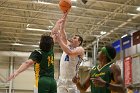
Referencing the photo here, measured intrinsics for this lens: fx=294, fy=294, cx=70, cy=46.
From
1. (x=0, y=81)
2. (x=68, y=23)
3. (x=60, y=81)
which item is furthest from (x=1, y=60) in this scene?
(x=60, y=81)

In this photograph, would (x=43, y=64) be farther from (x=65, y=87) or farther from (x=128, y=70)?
(x=128, y=70)

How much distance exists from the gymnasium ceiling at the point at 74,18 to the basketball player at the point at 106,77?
28.0 ft

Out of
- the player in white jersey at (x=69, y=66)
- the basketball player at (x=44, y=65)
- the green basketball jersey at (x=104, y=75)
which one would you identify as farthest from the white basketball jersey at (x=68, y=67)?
the green basketball jersey at (x=104, y=75)

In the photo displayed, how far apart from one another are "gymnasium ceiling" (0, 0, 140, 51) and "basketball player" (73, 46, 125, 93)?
28.0ft

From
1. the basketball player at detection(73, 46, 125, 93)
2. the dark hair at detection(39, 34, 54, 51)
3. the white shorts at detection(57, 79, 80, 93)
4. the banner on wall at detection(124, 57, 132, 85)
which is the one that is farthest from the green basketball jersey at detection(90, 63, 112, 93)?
the banner on wall at detection(124, 57, 132, 85)

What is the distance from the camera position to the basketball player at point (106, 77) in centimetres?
342

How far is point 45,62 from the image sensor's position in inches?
168

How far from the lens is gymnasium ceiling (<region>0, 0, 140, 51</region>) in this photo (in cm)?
1275

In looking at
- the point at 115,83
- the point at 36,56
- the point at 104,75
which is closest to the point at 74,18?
the point at 36,56

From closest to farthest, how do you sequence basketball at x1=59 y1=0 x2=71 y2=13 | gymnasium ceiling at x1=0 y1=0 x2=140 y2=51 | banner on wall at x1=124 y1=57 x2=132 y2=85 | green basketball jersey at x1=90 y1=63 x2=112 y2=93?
green basketball jersey at x1=90 y1=63 x2=112 y2=93, basketball at x1=59 y1=0 x2=71 y2=13, gymnasium ceiling at x1=0 y1=0 x2=140 y2=51, banner on wall at x1=124 y1=57 x2=132 y2=85

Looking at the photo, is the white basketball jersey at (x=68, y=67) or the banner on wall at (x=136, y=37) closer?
the white basketball jersey at (x=68, y=67)

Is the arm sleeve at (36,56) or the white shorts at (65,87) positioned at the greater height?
the arm sleeve at (36,56)

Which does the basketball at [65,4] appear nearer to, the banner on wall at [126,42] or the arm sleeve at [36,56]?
the arm sleeve at [36,56]

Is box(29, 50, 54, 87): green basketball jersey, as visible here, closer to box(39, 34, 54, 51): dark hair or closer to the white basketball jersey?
box(39, 34, 54, 51): dark hair
